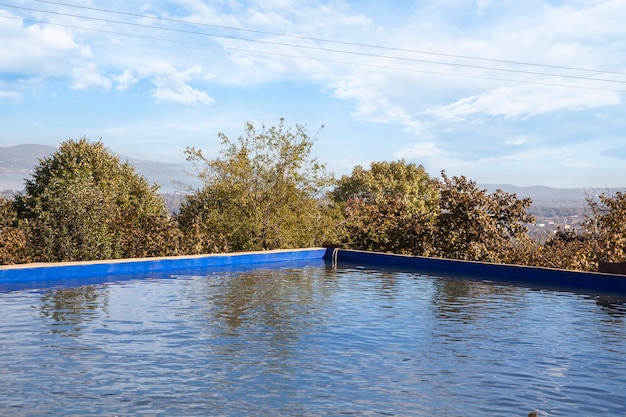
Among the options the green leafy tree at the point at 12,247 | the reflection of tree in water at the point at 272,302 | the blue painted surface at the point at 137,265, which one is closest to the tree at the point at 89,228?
the green leafy tree at the point at 12,247

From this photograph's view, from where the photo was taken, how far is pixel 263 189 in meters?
19.3

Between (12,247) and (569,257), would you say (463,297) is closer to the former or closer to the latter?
(569,257)

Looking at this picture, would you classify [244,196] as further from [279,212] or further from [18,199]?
[18,199]

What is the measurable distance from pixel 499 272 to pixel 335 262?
484 cm

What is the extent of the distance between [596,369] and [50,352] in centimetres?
558

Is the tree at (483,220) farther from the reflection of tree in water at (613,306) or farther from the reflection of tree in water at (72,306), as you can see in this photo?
the reflection of tree in water at (72,306)

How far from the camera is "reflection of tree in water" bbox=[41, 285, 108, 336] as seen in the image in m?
8.58

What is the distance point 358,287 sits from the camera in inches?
525

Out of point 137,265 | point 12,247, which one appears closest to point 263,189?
point 137,265

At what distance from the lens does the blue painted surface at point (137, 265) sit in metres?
12.4

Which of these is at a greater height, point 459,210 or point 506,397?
point 459,210

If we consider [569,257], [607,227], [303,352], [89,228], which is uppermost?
[607,227]

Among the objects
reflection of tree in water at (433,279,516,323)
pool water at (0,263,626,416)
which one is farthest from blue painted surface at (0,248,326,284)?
reflection of tree in water at (433,279,516,323)

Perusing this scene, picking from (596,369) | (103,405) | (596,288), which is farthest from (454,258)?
(103,405)
